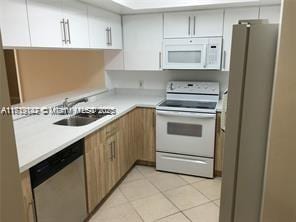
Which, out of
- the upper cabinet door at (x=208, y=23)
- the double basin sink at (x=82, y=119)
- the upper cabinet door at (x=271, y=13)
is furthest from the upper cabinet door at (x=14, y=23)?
the upper cabinet door at (x=271, y=13)

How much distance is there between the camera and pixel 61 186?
1866mm

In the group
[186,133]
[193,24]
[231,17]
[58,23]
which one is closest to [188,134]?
[186,133]

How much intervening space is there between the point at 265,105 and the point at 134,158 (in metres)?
2.33

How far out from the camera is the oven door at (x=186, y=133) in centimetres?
295

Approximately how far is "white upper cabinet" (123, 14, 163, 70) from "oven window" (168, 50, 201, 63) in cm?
18

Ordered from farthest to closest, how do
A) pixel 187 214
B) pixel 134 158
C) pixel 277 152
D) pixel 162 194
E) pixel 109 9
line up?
pixel 134 158, pixel 109 9, pixel 162 194, pixel 187 214, pixel 277 152

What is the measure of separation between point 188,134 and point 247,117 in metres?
1.81

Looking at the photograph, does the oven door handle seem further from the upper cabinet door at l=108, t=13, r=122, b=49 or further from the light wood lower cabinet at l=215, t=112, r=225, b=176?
the upper cabinet door at l=108, t=13, r=122, b=49

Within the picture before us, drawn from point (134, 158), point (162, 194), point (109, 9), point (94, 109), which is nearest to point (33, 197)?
point (94, 109)

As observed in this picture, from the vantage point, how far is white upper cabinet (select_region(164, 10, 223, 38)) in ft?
9.94

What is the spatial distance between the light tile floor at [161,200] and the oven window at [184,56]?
1.45m

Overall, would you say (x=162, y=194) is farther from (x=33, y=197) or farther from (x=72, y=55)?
(x=72, y=55)

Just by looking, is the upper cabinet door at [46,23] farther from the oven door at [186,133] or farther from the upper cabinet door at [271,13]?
the upper cabinet door at [271,13]

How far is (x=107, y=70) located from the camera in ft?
12.4
